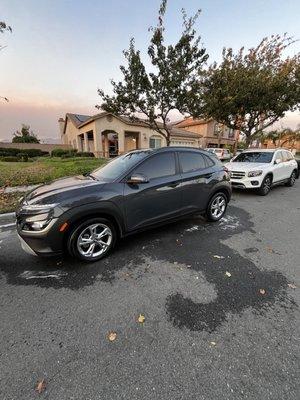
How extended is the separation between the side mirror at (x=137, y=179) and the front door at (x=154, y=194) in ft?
0.24

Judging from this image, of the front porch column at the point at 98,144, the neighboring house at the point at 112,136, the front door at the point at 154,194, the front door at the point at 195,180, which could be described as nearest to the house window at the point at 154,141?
the neighboring house at the point at 112,136

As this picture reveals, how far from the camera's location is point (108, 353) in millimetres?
2057

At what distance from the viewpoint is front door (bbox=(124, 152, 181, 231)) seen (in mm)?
3715

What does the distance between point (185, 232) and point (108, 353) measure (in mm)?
2912

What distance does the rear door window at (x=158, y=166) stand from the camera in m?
3.92

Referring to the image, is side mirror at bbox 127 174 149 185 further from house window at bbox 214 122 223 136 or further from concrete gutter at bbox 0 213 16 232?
house window at bbox 214 122 223 136

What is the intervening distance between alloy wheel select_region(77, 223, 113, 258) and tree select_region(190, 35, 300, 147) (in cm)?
1065

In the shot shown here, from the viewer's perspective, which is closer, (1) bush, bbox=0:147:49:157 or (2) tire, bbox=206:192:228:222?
(2) tire, bbox=206:192:228:222

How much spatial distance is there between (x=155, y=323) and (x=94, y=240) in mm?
1595

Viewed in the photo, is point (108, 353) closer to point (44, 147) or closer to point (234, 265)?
point (234, 265)

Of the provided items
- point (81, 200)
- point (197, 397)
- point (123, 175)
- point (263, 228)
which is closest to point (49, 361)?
point (197, 397)

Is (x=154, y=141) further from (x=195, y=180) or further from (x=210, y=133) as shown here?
(x=195, y=180)

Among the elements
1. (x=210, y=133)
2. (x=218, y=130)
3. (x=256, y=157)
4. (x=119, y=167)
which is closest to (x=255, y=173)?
(x=256, y=157)

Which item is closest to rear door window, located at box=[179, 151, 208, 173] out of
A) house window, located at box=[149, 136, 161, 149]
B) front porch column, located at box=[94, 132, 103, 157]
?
front porch column, located at box=[94, 132, 103, 157]
